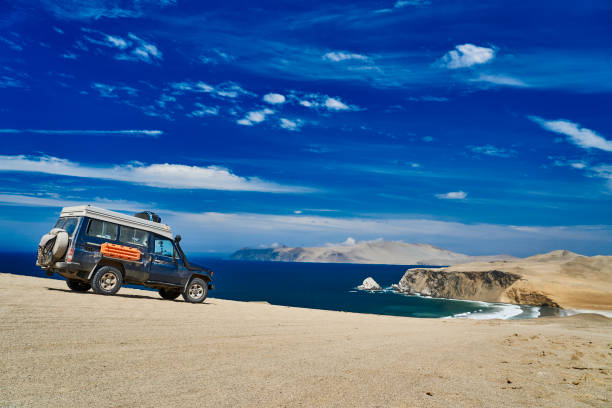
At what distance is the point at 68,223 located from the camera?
47.0ft

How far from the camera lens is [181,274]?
16203mm

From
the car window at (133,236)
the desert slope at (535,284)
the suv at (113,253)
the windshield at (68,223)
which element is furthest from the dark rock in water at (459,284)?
the windshield at (68,223)

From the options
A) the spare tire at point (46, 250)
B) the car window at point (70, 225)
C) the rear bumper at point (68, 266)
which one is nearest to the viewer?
the rear bumper at point (68, 266)

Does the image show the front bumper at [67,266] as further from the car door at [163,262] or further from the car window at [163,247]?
the car window at [163,247]

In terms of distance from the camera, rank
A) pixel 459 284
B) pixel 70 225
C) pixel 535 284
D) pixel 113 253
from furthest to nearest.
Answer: pixel 459 284
pixel 535 284
pixel 113 253
pixel 70 225

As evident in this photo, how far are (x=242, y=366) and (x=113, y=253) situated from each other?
9368mm

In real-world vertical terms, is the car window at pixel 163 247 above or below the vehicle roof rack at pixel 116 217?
below

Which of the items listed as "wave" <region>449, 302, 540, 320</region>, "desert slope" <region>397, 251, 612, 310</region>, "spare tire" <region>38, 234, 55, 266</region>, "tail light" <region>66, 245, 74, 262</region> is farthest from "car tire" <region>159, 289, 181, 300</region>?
"desert slope" <region>397, 251, 612, 310</region>

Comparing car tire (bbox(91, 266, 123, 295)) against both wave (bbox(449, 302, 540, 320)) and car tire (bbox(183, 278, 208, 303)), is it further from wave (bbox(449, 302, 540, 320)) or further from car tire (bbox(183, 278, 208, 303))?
wave (bbox(449, 302, 540, 320))

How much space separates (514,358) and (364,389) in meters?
6.05

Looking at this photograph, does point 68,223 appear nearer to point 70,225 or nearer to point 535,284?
point 70,225

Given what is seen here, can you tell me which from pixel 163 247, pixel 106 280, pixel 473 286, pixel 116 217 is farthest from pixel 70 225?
pixel 473 286

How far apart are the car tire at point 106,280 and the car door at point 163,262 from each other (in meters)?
1.21

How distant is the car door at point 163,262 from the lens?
15430 mm
